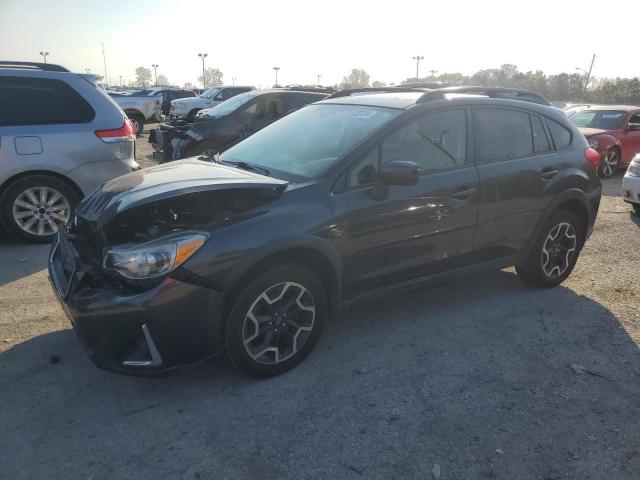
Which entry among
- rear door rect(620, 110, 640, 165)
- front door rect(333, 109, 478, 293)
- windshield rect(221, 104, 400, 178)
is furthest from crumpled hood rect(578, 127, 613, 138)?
windshield rect(221, 104, 400, 178)

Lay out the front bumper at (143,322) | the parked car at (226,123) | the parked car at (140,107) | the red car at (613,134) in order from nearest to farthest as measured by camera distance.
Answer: the front bumper at (143,322) < the parked car at (226,123) < the red car at (613,134) < the parked car at (140,107)

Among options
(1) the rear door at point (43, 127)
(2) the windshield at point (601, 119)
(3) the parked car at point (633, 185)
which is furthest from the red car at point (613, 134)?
(1) the rear door at point (43, 127)

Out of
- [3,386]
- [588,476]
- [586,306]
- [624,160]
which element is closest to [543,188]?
[586,306]

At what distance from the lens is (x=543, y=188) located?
4.32 metres

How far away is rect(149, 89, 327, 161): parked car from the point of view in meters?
9.10

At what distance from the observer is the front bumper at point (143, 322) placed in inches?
105

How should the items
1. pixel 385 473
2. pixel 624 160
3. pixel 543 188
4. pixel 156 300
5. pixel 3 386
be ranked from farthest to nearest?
1. pixel 624 160
2. pixel 543 188
3. pixel 3 386
4. pixel 156 300
5. pixel 385 473

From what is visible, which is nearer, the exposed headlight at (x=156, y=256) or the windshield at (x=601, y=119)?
the exposed headlight at (x=156, y=256)

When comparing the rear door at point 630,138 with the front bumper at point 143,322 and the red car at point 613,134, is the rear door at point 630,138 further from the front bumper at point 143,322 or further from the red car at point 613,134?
the front bumper at point 143,322

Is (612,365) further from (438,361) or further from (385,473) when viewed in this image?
(385,473)

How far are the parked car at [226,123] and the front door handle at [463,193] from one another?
5537 mm

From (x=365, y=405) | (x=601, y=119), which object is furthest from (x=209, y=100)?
(x=365, y=405)

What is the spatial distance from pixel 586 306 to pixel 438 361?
1832mm

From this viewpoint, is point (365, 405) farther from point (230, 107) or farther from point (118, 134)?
point (230, 107)
